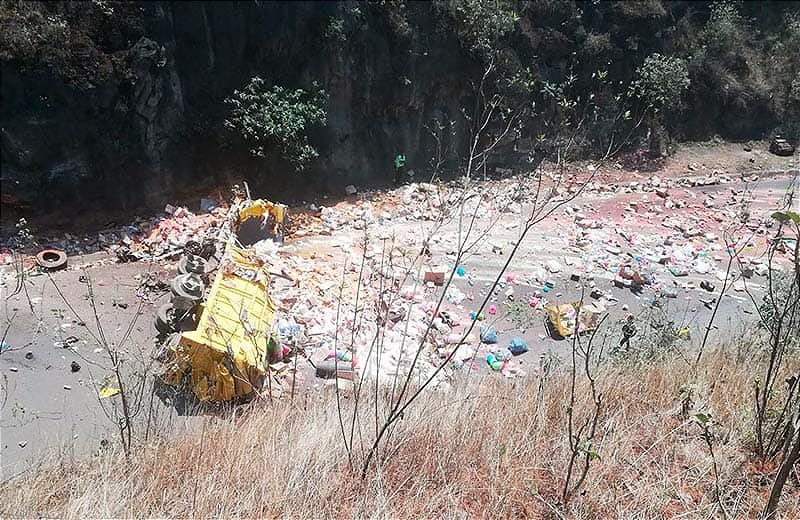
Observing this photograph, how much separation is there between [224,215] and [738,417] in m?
6.83

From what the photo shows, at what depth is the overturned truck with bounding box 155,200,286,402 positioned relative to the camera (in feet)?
13.5

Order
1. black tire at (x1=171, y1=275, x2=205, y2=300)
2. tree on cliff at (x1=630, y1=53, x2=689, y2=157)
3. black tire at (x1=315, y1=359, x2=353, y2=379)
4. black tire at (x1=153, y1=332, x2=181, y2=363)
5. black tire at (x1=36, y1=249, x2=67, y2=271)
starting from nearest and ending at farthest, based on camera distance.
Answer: black tire at (x1=153, y1=332, x2=181, y2=363) → black tire at (x1=171, y1=275, x2=205, y2=300) → black tire at (x1=315, y1=359, x2=353, y2=379) → black tire at (x1=36, y1=249, x2=67, y2=271) → tree on cliff at (x1=630, y1=53, x2=689, y2=157)

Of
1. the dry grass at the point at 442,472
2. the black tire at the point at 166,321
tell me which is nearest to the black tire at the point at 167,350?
the black tire at the point at 166,321

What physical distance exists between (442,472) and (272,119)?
7.01 meters

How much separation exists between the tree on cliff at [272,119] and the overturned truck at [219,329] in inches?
108

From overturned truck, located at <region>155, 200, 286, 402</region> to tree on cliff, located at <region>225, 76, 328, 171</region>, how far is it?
2.75 meters

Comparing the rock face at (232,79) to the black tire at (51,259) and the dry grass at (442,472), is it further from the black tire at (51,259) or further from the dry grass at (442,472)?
the dry grass at (442,472)

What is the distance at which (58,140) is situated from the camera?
754cm

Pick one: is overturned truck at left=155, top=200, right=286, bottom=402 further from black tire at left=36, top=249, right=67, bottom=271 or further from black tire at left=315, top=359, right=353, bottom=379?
black tire at left=36, top=249, right=67, bottom=271

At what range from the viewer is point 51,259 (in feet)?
21.8

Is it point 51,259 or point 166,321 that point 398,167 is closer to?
point 51,259

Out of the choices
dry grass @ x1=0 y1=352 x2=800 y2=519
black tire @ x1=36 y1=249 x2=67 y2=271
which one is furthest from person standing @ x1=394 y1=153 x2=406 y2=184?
dry grass @ x1=0 y1=352 x2=800 y2=519

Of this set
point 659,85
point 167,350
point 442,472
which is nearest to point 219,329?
point 167,350

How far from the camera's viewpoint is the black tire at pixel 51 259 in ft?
21.0
